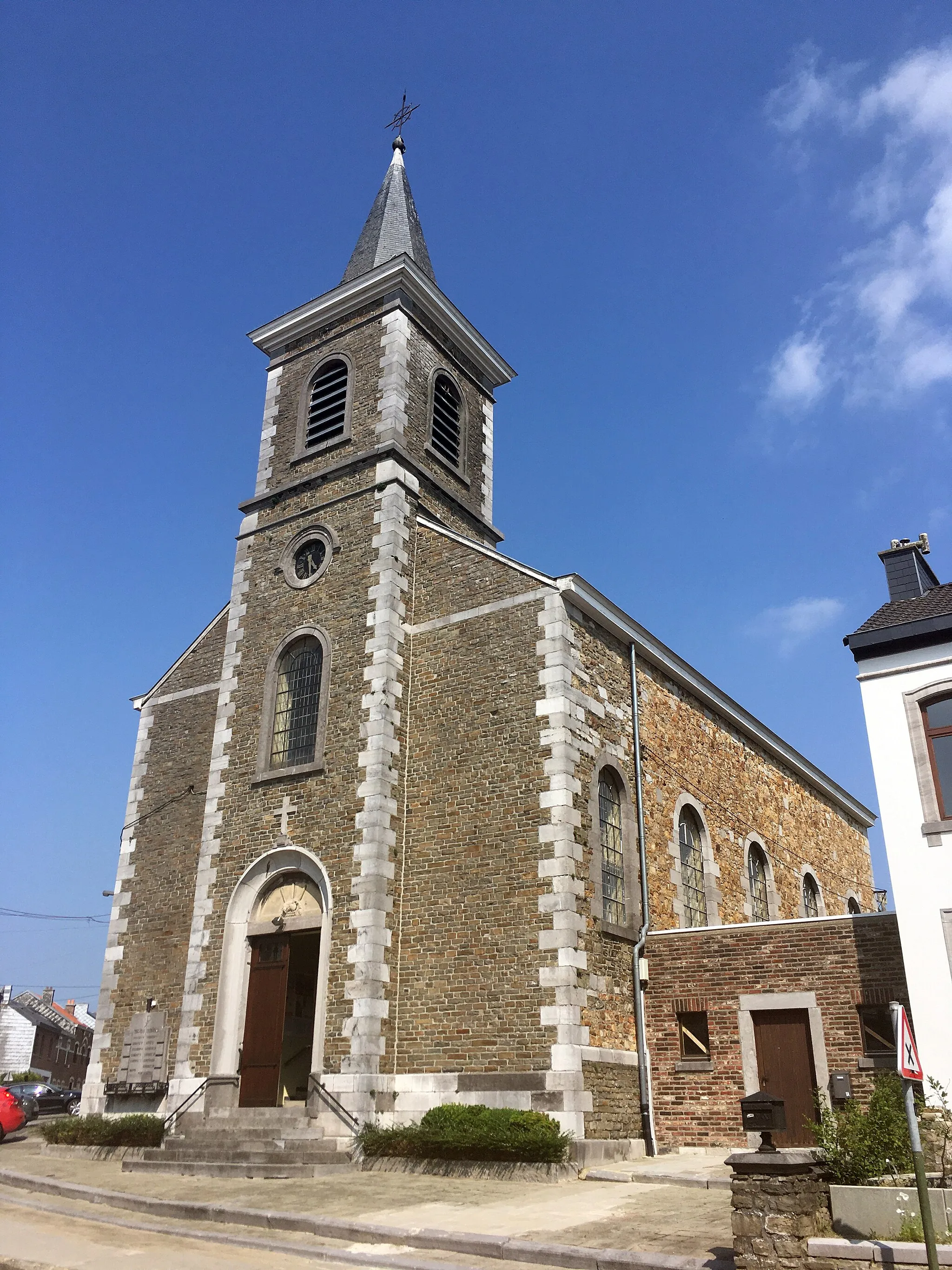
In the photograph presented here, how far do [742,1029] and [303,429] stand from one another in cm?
1338

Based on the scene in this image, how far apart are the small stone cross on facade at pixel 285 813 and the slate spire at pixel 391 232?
11.0 metres

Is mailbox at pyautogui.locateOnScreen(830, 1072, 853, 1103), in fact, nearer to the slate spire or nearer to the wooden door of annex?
the wooden door of annex

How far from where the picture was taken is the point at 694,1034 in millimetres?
15016

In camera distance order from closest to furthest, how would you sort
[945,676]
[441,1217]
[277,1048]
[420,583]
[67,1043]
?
[441,1217]
[945,676]
[277,1048]
[420,583]
[67,1043]

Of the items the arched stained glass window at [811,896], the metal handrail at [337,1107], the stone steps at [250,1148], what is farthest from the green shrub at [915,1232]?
the arched stained glass window at [811,896]

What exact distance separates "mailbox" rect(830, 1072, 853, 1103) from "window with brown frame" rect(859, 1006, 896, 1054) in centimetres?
43

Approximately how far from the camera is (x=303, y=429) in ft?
67.5

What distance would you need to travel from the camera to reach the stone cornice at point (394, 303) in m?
20.2

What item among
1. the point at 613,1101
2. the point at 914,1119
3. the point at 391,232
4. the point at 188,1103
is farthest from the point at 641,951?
the point at 391,232

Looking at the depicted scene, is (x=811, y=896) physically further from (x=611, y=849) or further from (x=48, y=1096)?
(x=48, y=1096)

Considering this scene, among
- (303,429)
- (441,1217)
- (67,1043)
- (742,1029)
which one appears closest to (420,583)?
(303,429)

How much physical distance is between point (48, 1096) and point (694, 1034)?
22.4 meters

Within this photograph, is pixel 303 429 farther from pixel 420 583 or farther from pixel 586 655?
pixel 586 655

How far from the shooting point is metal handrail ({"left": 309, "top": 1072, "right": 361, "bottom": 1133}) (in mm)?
13727
